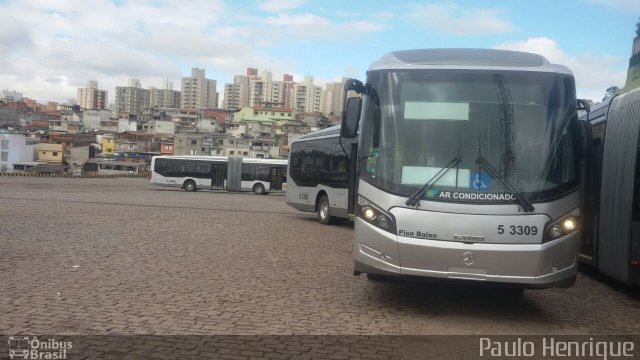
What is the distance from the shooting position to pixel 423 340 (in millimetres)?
5582

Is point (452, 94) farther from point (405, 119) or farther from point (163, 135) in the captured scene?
point (163, 135)

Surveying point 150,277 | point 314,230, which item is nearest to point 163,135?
point 314,230

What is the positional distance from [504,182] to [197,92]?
185219 millimetres

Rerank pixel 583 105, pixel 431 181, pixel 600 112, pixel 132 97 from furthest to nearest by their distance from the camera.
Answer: pixel 132 97 → pixel 600 112 → pixel 583 105 → pixel 431 181

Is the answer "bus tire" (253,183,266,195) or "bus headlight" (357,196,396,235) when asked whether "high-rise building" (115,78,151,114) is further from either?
"bus headlight" (357,196,396,235)

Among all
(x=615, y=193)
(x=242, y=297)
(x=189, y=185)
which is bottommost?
(x=189, y=185)

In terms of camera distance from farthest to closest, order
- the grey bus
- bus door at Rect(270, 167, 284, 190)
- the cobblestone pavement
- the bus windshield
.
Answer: bus door at Rect(270, 167, 284, 190) < the grey bus < the bus windshield < the cobblestone pavement

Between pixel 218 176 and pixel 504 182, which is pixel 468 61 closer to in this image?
pixel 504 182

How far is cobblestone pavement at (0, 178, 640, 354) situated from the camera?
589cm

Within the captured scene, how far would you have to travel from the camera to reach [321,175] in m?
18.6

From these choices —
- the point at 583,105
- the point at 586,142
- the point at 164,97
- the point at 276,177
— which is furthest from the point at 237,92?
the point at 586,142

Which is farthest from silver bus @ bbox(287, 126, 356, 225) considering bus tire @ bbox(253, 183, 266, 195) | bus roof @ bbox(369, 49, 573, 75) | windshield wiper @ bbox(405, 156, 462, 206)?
bus tire @ bbox(253, 183, 266, 195)

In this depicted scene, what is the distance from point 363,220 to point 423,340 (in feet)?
5.13

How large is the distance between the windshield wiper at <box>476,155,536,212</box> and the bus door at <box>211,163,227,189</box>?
38.6m
